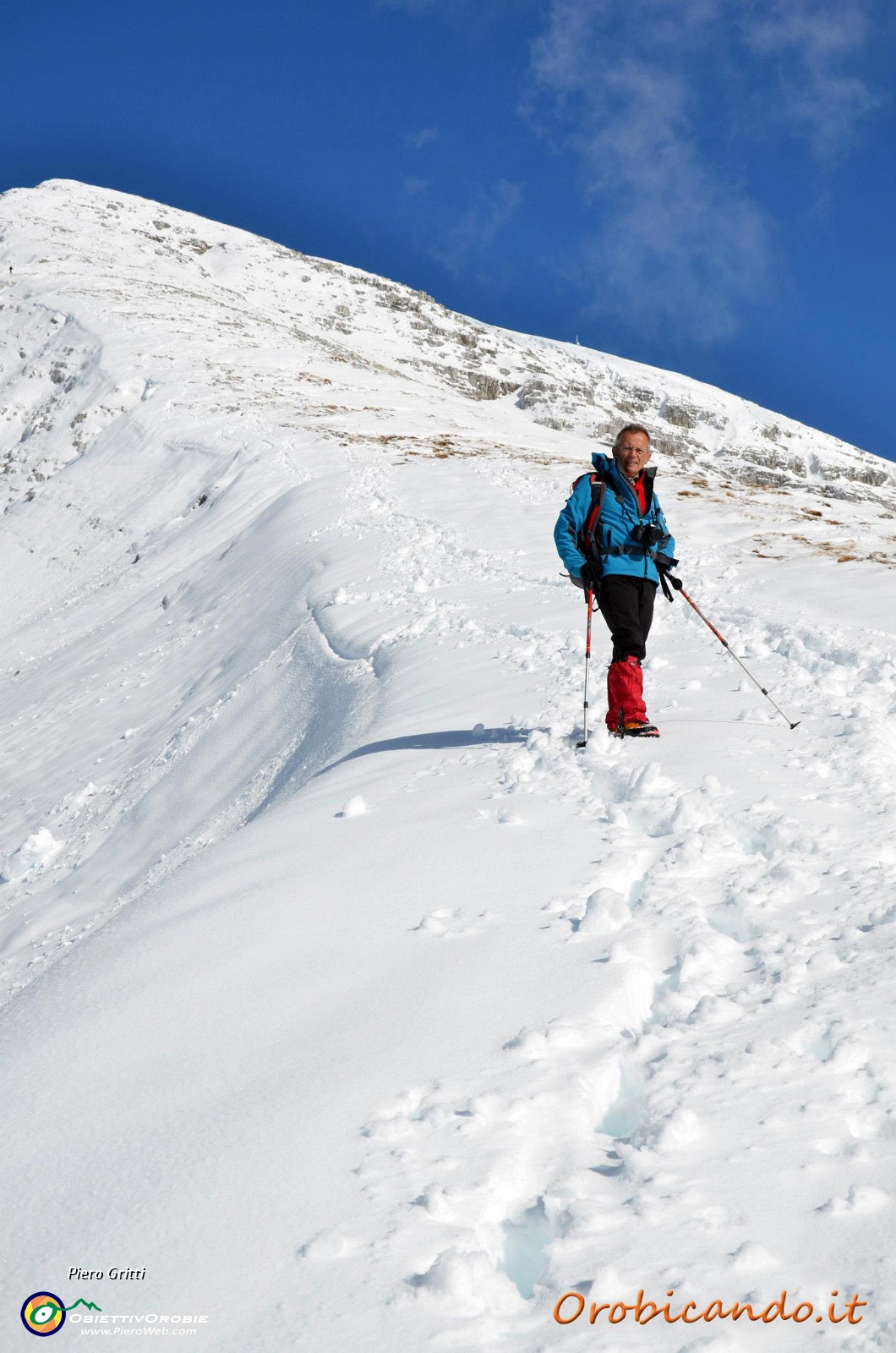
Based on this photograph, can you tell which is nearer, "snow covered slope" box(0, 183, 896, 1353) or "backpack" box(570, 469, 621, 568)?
"snow covered slope" box(0, 183, 896, 1353)

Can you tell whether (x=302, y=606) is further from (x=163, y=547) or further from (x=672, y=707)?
(x=163, y=547)

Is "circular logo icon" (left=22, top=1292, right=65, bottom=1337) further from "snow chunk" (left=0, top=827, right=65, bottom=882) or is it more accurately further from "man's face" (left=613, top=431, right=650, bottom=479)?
"snow chunk" (left=0, top=827, right=65, bottom=882)

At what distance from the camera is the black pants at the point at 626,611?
19.9 ft

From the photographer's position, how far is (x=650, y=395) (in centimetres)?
9450

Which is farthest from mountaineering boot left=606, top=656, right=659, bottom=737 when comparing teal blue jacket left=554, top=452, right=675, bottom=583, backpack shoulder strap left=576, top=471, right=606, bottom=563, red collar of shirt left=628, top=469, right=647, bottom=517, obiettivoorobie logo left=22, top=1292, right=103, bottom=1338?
obiettivoorobie logo left=22, top=1292, right=103, bottom=1338

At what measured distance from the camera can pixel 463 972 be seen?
10.7 ft

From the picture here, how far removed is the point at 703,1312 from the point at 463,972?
1.47m

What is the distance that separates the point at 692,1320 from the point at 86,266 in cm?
5796

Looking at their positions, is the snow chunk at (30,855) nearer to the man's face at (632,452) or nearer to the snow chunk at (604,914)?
the man's face at (632,452)

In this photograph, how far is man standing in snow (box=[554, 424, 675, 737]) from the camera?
6.08 metres

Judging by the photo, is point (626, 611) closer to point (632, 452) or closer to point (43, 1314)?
point (632, 452)

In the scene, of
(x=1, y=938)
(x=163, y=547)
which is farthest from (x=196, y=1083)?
(x=163, y=547)

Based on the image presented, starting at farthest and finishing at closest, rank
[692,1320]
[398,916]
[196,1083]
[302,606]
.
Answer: [302,606], [398,916], [196,1083], [692,1320]

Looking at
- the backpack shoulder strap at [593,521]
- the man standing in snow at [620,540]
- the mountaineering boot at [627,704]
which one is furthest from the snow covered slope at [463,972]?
the backpack shoulder strap at [593,521]
